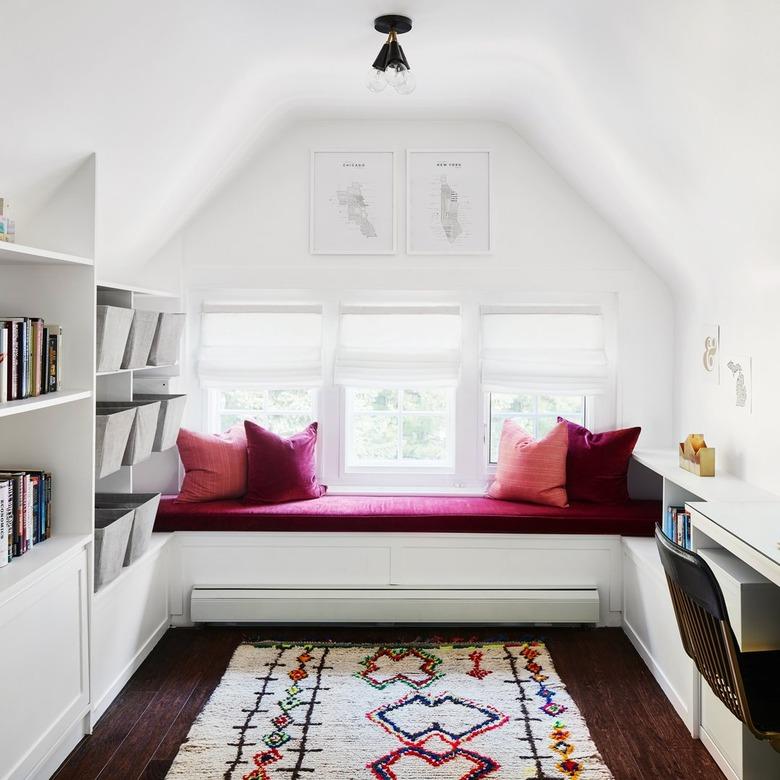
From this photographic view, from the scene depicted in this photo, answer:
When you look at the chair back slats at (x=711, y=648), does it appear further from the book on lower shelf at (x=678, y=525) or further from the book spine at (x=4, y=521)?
the book spine at (x=4, y=521)

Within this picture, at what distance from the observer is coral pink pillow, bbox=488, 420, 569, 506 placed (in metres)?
3.94

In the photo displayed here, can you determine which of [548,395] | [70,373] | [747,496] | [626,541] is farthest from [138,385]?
[747,496]

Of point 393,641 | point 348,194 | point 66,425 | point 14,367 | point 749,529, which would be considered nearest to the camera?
point 749,529

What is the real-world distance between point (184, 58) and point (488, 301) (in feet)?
6.96

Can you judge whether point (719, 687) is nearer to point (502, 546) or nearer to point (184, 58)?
point (502, 546)

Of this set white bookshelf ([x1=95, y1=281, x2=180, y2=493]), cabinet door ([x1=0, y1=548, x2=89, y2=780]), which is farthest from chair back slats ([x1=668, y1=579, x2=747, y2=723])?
white bookshelf ([x1=95, y1=281, x2=180, y2=493])

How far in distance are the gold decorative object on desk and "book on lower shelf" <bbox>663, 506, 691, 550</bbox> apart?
0.18 metres

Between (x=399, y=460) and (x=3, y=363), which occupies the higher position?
(x=3, y=363)

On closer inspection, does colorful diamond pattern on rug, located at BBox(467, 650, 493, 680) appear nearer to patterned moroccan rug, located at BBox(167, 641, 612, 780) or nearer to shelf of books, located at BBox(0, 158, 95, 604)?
patterned moroccan rug, located at BBox(167, 641, 612, 780)

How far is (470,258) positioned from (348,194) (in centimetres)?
73

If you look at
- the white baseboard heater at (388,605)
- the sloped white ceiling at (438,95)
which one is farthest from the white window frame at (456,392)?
the white baseboard heater at (388,605)

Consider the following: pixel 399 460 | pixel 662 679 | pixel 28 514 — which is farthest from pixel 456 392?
pixel 28 514

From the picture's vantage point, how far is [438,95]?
3.85m

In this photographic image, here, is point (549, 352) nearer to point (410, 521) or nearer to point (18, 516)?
point (410, 521)
